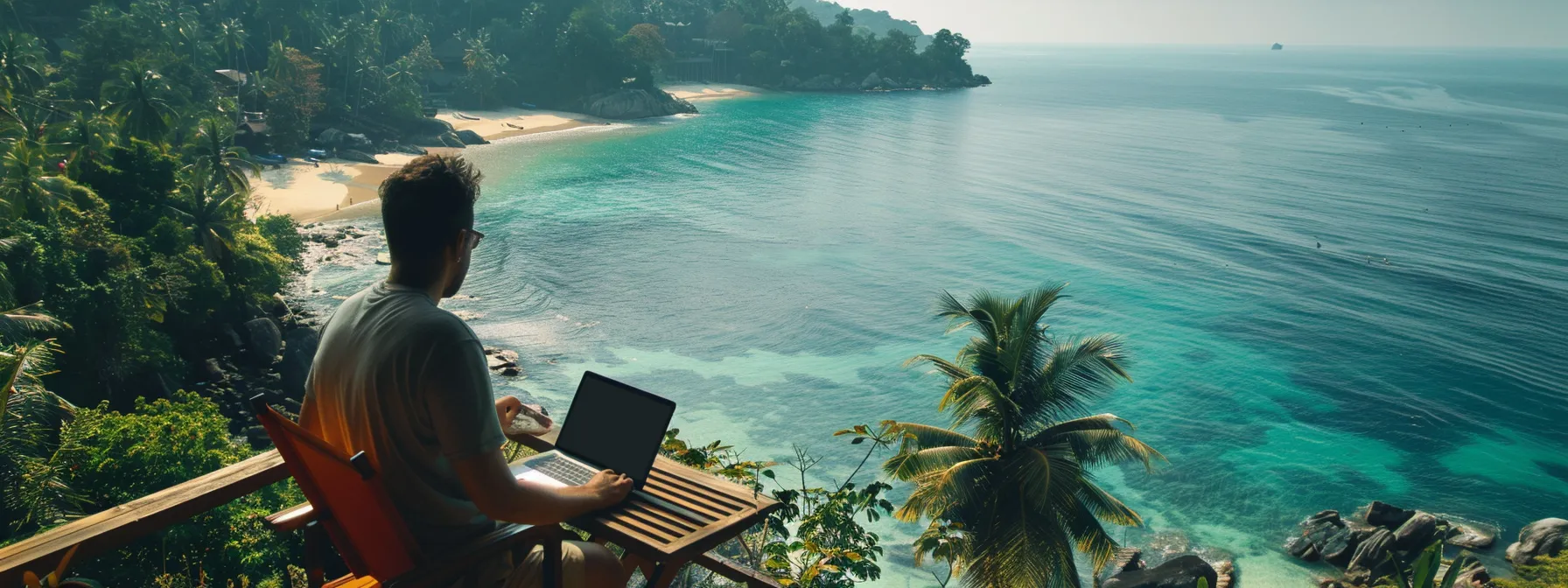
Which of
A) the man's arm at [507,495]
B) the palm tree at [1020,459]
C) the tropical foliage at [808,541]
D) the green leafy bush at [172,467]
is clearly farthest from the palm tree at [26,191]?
the man's arm at [507,495]

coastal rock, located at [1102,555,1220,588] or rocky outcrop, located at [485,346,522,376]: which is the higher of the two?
rocky outcrop, located at [485,346,522,376]

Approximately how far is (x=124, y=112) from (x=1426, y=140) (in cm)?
10995

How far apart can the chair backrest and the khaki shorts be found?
1.07 ft

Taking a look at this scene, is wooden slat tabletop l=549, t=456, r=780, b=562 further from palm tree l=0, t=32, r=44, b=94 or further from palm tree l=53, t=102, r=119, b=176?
palm tree l=0, t=32, r=44, b=94

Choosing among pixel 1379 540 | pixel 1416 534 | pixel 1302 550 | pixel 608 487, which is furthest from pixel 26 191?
pixel 1416 534

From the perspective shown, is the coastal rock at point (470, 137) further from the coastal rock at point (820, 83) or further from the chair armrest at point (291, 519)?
the chair armrest at point (291, 519)

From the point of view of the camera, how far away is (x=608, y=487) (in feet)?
10.3

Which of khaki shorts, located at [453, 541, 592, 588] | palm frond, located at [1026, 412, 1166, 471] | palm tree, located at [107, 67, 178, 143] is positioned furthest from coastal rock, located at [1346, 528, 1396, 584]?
palm tree, located at [107, 67, 178, 143]

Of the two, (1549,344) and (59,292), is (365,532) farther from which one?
(1549,344)

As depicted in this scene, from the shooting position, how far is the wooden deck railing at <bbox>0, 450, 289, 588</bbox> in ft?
9.67

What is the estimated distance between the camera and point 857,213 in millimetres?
57719

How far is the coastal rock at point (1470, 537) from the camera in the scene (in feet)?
77.9

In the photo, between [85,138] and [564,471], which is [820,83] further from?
[564,471]

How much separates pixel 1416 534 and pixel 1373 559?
70.6 inches
